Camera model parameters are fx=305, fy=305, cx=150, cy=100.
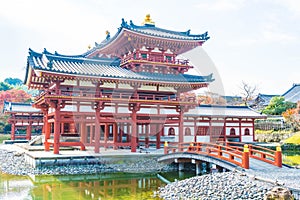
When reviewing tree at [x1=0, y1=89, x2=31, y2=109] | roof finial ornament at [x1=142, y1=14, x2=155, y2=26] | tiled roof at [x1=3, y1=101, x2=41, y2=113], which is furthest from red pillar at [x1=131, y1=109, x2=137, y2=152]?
tree at [x1=0, y1=89, x2=31, y2=109]

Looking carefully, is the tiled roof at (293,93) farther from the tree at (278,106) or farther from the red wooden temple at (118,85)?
the red wooden temple at (118,85)

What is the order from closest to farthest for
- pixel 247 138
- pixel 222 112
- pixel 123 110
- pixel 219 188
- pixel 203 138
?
pixel 219 188 → pixel 123 110 → pixel 203 138 → pixel 222 112 → pixel 247 138

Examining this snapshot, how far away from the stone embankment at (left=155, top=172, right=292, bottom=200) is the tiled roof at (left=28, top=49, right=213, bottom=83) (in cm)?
899

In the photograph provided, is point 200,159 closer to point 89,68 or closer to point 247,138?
point 89,68

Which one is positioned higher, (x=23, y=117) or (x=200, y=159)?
(x=23, y=117)

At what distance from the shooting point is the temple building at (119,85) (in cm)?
1955

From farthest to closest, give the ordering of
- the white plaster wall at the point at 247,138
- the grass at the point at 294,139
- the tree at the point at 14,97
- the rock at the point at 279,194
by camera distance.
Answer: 1. the tree at the point at 14,97
2. the grass at the point at 294,139
3. the white plaster wall at the point at 247,138
4. the rock at the point at 279,194

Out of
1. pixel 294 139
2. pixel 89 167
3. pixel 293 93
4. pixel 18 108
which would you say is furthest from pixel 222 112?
pixel 293 93

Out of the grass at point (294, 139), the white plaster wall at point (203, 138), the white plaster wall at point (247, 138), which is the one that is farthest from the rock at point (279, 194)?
the grass at point (294, 139)

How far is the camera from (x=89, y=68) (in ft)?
69.5

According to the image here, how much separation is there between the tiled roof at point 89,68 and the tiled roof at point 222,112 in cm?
848

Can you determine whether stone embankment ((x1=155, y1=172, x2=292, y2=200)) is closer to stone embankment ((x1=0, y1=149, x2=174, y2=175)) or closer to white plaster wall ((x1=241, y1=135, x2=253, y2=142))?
stone embankment ((x1=0, y1=149, x2=174, y2=175))

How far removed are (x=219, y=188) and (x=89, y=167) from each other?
30.2ft

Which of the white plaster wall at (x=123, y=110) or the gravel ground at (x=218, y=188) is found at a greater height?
the white plaster wall at (x=123, y=110)
